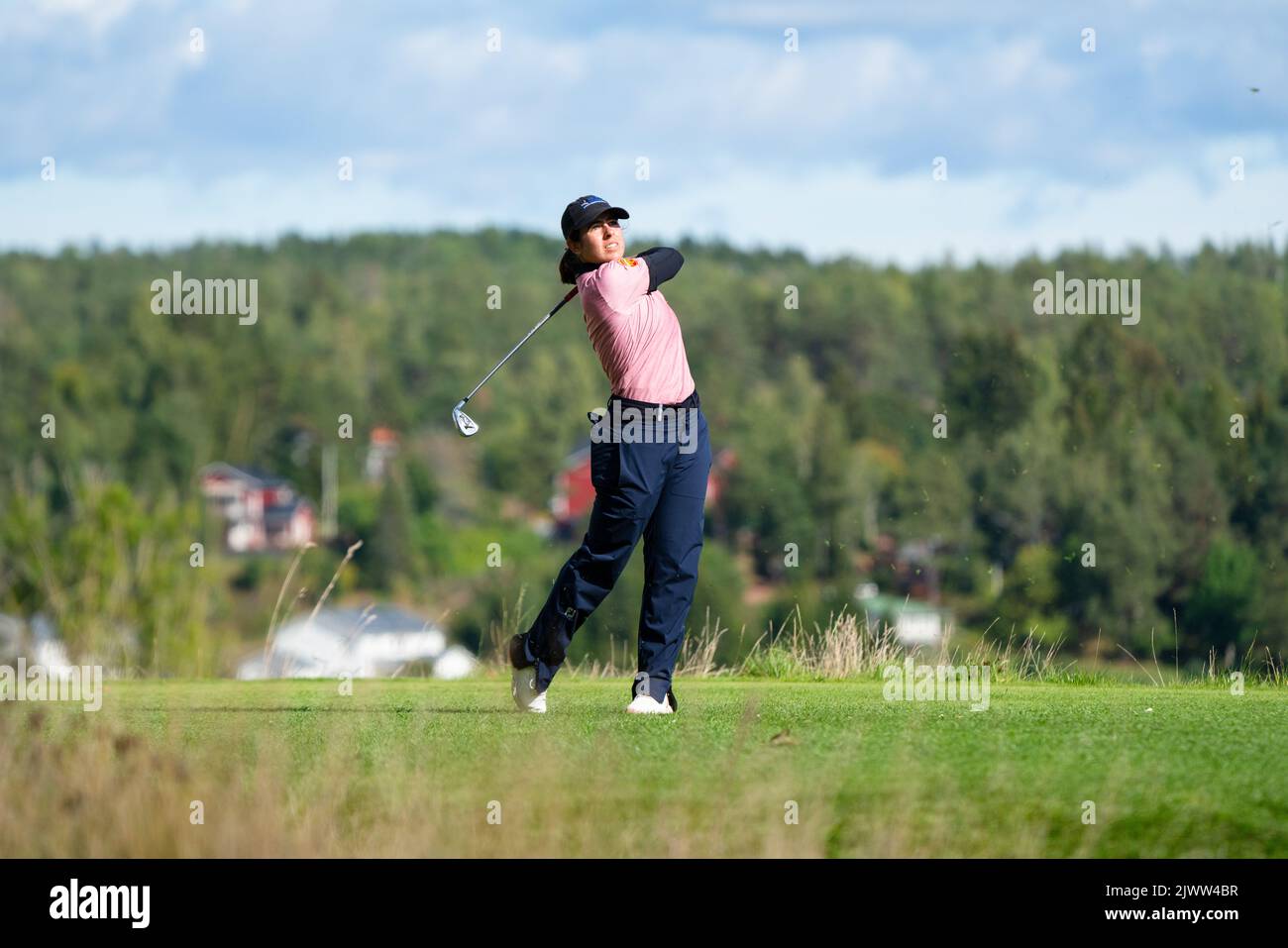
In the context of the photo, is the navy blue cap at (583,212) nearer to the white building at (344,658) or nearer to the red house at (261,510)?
the white building at (344,658)

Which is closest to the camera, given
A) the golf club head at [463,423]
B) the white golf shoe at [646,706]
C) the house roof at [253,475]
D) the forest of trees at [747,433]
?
the white golf shoe at [646,706]

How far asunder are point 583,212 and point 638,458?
1103 mm

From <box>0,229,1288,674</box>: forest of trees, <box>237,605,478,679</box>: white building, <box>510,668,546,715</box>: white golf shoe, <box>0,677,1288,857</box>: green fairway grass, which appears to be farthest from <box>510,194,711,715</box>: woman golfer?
<box>0,229,1288,674</box>: forest of trees

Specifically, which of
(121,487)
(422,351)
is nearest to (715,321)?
(422,351)

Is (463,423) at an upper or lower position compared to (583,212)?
lower

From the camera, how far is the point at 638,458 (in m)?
8.19

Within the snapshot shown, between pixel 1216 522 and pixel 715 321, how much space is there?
6595 centimetres

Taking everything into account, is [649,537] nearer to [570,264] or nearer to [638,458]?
[638,458]

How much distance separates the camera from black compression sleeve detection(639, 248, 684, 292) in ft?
27.5

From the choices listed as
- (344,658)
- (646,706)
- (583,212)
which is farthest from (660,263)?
(344,658)

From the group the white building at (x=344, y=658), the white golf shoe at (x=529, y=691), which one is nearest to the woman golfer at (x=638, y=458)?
the white golf shoe at (x=529, y=691)

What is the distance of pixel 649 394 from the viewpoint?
8211 millimetres

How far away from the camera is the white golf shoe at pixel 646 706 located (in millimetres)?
8328

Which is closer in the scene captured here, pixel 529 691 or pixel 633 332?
pixel 633 332
